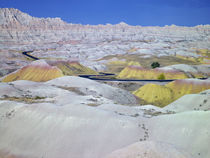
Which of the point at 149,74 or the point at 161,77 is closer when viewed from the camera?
the point at 161,77

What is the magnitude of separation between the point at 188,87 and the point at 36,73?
5615 cm

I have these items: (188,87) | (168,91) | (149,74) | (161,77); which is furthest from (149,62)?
(168,91)

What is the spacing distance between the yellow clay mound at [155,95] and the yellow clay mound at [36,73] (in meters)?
35.2

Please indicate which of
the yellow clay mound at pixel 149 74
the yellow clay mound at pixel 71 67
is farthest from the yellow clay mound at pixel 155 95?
the yellow clay mound at pixel 71 67

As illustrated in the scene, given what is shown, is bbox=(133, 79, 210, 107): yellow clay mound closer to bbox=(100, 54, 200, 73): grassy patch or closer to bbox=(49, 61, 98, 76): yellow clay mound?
bbox=(49, 61, 98, 76): yellow clay mound

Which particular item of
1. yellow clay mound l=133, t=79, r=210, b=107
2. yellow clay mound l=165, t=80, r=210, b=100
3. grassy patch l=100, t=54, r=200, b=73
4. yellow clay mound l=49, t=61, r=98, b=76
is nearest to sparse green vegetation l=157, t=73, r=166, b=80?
yellow clay mound l=133, t=79, r=210, b=107

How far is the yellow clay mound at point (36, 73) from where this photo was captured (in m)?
75.9

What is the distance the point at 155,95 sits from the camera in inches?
2152

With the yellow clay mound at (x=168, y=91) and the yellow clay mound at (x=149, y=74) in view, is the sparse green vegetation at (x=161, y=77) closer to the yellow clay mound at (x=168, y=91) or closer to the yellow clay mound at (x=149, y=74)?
the yellow clay mound at (x=149, y=74)

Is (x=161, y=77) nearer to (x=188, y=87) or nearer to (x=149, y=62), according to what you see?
(x=188, y=87)

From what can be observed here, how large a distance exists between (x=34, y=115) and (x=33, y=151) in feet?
17.0

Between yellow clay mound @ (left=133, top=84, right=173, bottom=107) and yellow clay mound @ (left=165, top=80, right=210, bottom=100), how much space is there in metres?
3.02

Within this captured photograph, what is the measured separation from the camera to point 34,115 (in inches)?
974

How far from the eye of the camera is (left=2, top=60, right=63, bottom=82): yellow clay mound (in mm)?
75875
